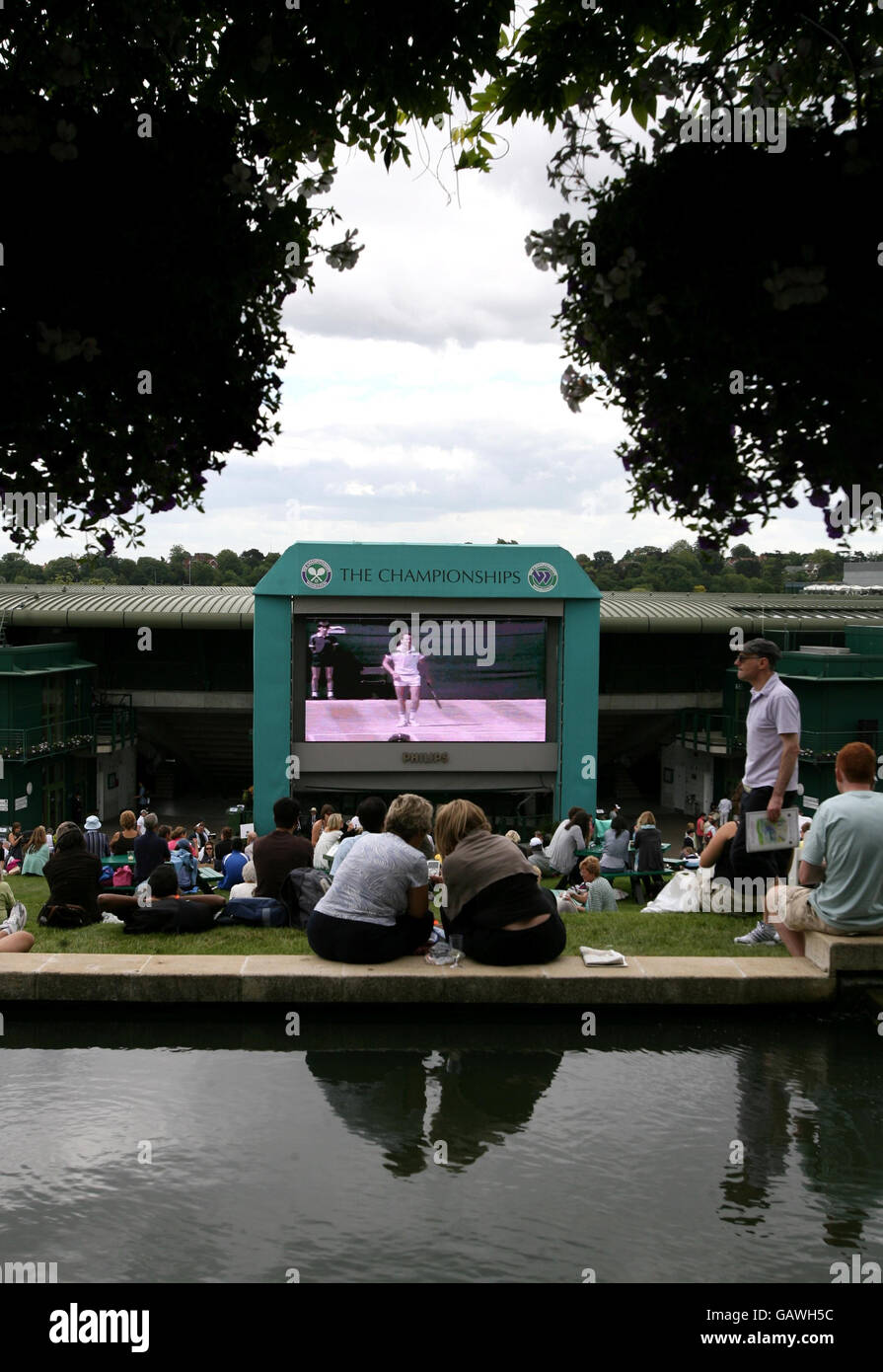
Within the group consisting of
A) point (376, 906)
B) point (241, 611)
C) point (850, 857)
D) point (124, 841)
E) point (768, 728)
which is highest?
point (241, 611)

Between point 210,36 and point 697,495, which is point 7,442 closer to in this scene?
point 210,36

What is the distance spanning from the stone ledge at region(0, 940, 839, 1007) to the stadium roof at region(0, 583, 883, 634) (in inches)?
1056

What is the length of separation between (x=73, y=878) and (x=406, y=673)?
23798mm

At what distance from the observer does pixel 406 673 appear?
31625mm

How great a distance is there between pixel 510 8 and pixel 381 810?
4363 millimetres

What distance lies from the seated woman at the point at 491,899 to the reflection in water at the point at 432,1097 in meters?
0.55

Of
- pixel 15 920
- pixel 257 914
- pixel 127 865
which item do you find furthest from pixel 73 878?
pixel 127 865

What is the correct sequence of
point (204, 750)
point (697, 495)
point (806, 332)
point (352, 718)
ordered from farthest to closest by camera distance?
point (204, 750) < point (352, 718) < point (697, 495) < point (806, 332)

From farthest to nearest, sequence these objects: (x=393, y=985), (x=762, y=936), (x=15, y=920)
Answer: (x=15, y=920), (x=762, y=936), (x=393, y=985)

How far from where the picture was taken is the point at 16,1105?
4.16 metres

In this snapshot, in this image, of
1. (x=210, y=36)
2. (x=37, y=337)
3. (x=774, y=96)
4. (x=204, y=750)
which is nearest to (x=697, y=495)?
(x=774, y=96)

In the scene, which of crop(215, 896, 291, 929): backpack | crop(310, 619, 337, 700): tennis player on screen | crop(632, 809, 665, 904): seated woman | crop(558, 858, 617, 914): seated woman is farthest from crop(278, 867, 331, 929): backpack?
crop(310, 619, 337, 700): tennis player on screen

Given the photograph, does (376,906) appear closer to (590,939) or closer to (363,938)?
(363,938)

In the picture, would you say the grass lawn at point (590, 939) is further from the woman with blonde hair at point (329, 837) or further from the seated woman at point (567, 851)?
the seated woman at point (567, 851)
